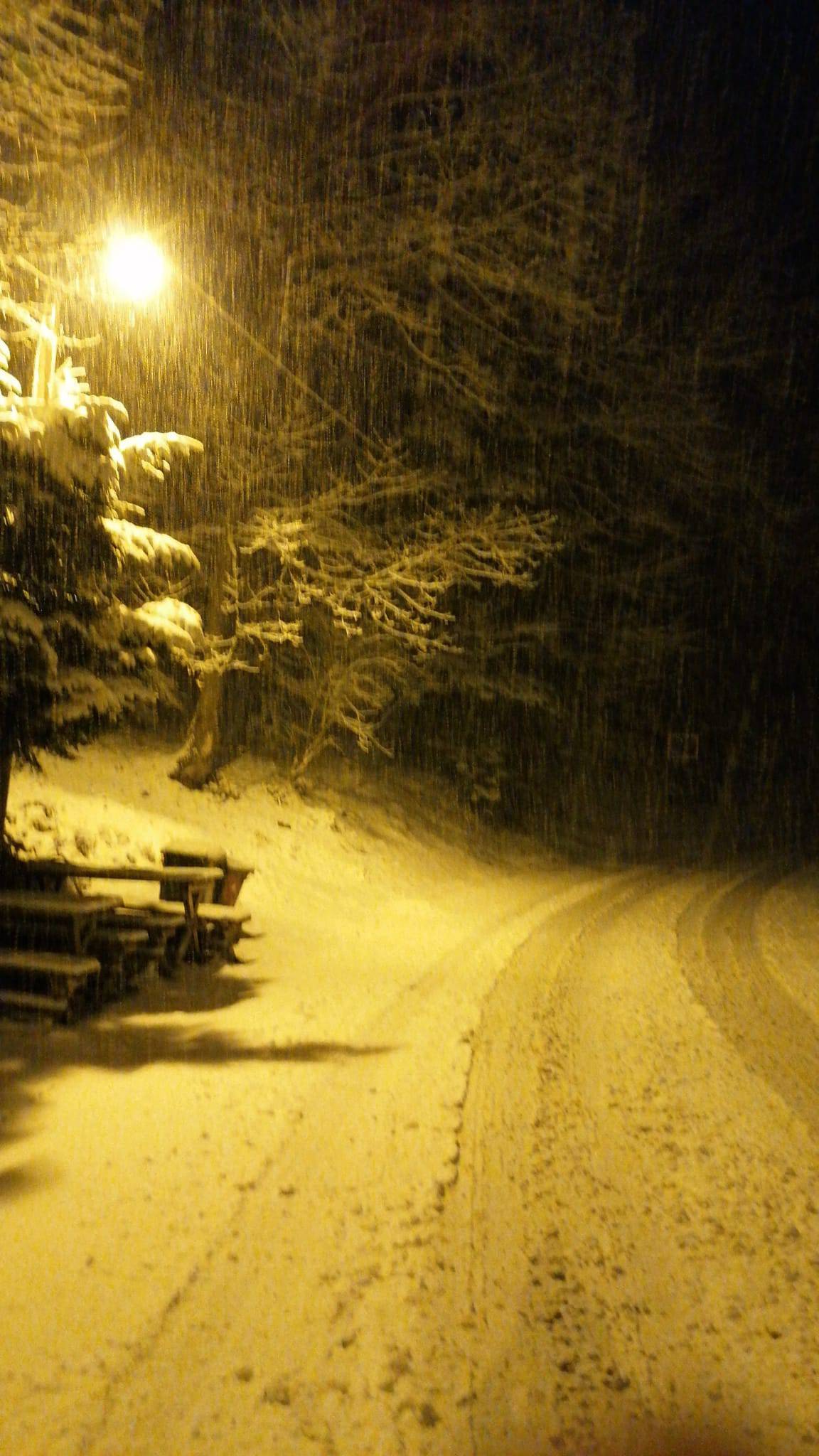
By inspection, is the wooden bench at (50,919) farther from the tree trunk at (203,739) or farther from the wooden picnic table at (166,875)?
the tree trunk at (203,739)

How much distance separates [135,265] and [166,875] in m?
5.51

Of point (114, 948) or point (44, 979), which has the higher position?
point (114, 948)

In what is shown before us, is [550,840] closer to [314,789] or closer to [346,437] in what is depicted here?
[314,789]

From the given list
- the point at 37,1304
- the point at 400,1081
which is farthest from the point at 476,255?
the point at 37,1304

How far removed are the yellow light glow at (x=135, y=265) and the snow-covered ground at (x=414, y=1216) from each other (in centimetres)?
631

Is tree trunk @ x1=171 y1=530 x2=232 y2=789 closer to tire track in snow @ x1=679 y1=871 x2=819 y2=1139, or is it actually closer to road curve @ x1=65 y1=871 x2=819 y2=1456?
tire track in snow @ x1=679 y1=871 x2=819 y2=1139

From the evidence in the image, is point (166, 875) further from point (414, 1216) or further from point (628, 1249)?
point (628, 1249)

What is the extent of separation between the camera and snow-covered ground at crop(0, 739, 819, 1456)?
3213mm

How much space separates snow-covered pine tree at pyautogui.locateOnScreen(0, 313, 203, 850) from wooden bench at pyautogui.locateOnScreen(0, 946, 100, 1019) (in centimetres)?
136

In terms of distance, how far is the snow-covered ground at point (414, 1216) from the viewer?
321cm

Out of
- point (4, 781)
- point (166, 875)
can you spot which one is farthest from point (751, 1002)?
point (4, 781)

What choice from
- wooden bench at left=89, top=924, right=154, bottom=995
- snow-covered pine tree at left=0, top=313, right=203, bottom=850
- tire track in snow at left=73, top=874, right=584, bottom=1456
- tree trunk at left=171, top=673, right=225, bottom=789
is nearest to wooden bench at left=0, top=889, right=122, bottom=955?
wooden bench at left=89, top=924, right=154, bottom=995

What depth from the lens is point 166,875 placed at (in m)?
8.88

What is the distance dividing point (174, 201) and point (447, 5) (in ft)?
12.6
